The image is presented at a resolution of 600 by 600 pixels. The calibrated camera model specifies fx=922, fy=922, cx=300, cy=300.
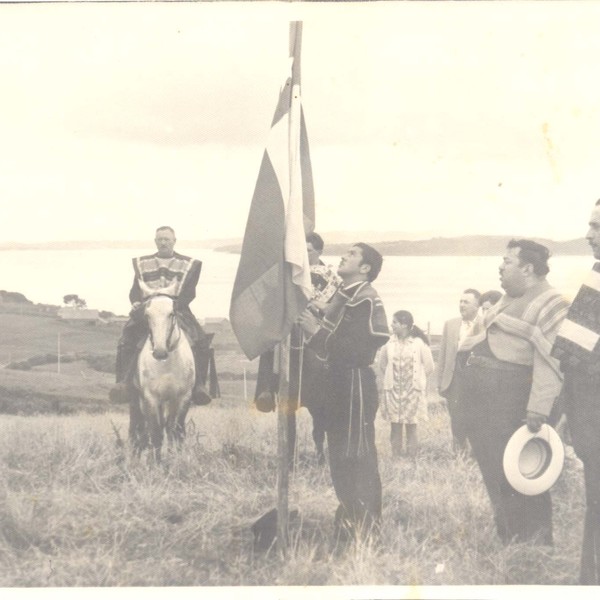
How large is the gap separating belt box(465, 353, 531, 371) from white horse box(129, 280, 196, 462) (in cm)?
175

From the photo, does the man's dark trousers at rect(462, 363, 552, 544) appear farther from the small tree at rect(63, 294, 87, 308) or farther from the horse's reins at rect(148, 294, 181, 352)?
the small tree at rect(63, 294, 87, 308)

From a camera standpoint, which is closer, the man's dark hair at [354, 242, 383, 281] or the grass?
the grass

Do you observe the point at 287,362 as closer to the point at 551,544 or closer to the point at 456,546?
the point at 456,546

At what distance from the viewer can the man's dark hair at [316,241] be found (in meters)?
5.75

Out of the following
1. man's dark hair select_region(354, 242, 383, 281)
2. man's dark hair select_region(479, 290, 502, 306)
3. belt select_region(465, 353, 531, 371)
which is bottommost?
belt select_region(465, 353, 531, 371)

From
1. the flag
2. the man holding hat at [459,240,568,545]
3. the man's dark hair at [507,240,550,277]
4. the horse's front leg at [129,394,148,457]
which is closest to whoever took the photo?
the flag

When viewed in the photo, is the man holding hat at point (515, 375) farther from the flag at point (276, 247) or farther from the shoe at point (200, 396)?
the shoe at point (200, 396)

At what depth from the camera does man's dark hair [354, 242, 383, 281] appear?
572 centimetres

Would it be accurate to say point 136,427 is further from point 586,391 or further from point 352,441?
point 586,391

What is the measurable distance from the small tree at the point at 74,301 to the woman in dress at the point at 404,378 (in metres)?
1.91

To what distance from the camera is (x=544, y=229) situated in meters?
5.75

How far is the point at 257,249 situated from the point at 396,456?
1.56 m

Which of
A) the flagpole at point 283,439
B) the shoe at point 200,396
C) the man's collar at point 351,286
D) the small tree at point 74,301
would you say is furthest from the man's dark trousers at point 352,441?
the small tree at point 74,301

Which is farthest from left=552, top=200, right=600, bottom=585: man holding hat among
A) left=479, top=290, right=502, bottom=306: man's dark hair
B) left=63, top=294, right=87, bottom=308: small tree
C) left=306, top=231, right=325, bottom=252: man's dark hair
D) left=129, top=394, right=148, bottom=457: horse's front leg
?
left=63, top=294, right=87, bottom=308: small tree
